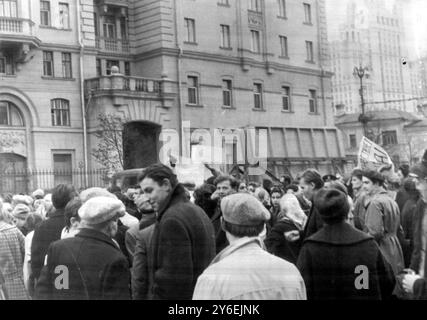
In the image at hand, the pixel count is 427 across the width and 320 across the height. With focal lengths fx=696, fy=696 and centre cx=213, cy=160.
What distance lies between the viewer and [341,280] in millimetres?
2283

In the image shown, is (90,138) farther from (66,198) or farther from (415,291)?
(415,291)

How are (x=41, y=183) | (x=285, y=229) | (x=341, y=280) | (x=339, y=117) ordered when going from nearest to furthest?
1. (x=341, y=280)
2. (x=339, y=117)
3. (x=41, y=183)
4. (x=285, y=229)

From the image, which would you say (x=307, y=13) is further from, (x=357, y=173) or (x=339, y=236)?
(x=357, y=173)

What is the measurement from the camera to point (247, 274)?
182cm

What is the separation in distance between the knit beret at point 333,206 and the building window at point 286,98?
38 centimetres

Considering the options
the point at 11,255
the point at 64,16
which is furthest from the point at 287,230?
the point at 64,16

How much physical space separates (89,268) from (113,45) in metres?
0.82

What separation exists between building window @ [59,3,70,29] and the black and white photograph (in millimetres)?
11

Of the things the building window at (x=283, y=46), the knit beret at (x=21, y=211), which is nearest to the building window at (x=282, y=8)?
the building window at (x=283, y=46)

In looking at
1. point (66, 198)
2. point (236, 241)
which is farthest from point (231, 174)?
point (236, 241)

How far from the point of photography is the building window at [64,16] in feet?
8.33
